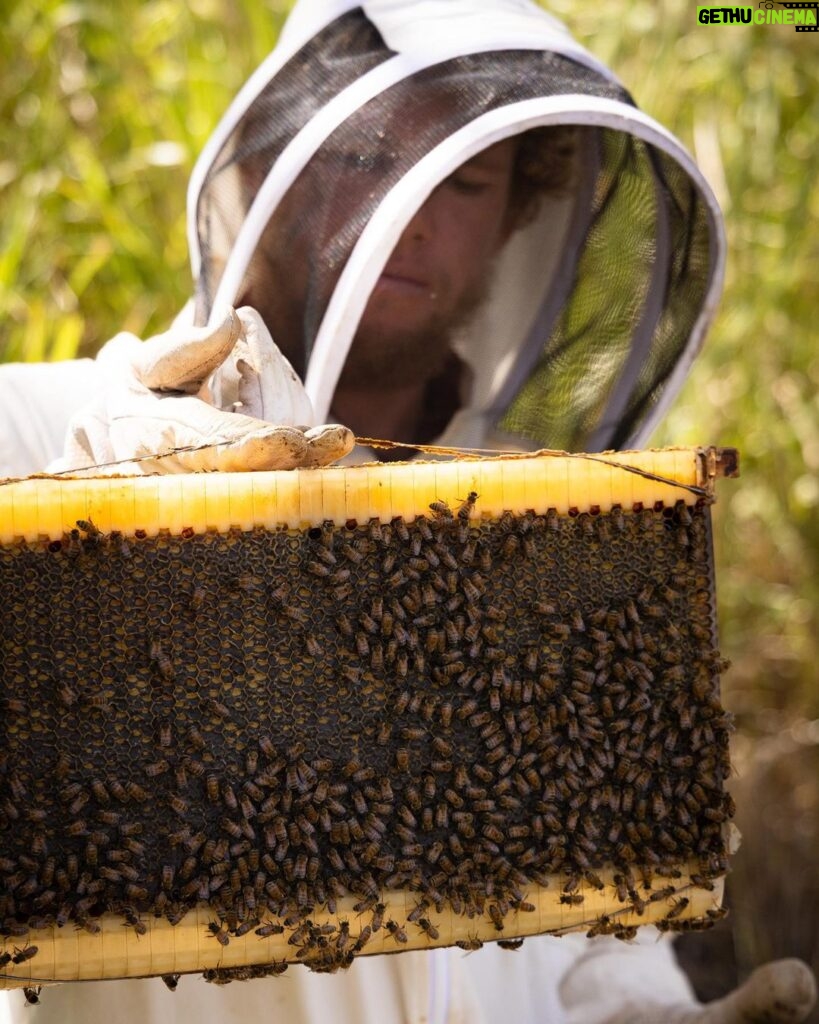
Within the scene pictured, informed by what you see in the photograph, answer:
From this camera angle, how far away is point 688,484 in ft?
4.11

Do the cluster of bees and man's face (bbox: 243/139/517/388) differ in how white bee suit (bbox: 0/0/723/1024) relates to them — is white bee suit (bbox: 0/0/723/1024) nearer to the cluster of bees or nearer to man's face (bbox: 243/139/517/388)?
man's face (bbox: 243/139/517/388)

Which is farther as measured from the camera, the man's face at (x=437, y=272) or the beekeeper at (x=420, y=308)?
the man's face at (x=437, y=272)

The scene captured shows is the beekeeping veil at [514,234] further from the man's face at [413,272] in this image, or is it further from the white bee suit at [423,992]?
the white bee suit at [423,992]

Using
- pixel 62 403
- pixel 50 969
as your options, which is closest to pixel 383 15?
pixel 62 403

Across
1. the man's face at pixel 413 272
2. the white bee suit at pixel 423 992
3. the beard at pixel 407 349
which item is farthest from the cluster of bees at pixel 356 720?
the beard at pixel 407 349

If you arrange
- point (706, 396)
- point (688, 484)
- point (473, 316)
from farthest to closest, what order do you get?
1. point (706, 396)
2. point (473, 316)
3. point (688, 484)

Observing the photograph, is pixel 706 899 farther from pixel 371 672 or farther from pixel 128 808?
pixel 128 808

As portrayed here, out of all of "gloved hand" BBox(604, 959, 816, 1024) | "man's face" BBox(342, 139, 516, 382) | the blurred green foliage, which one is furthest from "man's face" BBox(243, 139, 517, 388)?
the blurred green foliage

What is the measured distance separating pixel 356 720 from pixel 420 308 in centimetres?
105

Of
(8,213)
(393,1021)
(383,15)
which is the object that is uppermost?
(8,213)

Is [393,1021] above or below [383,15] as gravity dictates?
below

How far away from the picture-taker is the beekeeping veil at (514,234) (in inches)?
66.4

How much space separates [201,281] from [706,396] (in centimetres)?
277

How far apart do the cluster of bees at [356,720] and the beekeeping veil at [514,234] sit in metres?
0.61
